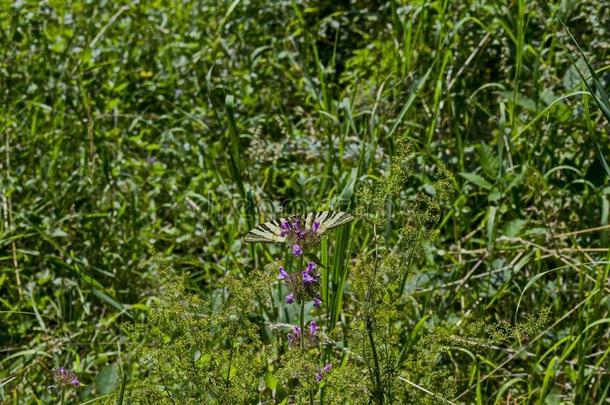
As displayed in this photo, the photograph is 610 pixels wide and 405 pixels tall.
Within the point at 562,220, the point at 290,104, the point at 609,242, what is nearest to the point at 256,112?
the point at 290,104

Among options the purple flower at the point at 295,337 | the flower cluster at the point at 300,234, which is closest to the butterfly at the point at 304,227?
the flower cluster at the point at 300,234

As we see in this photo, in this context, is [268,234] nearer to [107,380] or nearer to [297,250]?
[297,250]

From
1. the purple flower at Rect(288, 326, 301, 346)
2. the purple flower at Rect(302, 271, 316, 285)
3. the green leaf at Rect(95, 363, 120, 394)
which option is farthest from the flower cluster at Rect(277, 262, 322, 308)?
the green leaf at Rect(95, 363, 120, 394)

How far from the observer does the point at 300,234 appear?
6.28ft

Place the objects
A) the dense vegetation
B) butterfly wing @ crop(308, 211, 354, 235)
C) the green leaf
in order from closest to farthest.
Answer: butterfly wing @ crop(308, 211, 354, 235)
the dense vegetation
the green leaf

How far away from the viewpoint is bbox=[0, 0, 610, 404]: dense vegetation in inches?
80.7

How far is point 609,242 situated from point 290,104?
6.25ft

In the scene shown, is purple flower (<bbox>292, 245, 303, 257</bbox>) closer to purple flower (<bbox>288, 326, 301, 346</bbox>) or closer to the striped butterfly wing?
the striped butterfly wing

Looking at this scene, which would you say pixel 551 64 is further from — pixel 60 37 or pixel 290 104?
pixel 60 37

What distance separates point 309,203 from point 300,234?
1271 mm

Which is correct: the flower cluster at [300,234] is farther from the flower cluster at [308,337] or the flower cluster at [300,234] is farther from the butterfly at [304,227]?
the flower cluster at [308,337]

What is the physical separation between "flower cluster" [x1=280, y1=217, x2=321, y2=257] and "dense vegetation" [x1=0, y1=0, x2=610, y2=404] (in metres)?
0.03

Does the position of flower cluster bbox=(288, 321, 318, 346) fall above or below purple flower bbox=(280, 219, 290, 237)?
below

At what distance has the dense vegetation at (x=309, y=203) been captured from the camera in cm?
205
